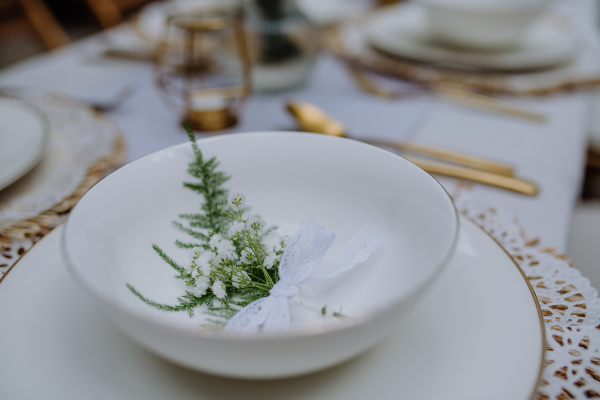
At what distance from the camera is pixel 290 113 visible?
63 centimetres

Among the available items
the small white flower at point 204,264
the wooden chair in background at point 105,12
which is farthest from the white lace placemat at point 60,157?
the wooden chair in background at point 105,12

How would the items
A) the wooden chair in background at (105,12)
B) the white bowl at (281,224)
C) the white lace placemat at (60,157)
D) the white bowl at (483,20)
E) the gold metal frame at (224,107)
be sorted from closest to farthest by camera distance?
the white bowl at (281,224) → the white lace placemat at (60,157) → the gold metal frame at (224,107) → the white bowl at (483,20) → the wooden chair in background at (105,12)

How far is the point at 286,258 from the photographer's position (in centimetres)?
30

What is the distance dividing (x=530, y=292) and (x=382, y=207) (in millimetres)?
116

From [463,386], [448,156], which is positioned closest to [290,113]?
[448,156]

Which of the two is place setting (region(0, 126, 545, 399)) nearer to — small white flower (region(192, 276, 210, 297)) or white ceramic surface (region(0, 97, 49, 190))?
small white flower (region(192, 276, 210, 297))

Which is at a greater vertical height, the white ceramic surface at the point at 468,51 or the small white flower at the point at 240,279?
the small white flower at the point at 240,279

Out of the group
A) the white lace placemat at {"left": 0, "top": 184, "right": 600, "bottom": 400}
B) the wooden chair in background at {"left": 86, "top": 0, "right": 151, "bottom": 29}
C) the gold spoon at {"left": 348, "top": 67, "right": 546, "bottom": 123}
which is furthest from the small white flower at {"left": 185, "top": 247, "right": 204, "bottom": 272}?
the wooden chair in background at {"left": 86, "top": 0, "right": 151, "bottom": 29}

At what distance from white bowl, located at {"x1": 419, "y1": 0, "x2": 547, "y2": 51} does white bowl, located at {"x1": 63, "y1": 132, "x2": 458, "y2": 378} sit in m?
0.54

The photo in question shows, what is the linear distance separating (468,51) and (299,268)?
2.31 feet

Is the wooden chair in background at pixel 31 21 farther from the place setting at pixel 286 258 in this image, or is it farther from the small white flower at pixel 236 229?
the small white flower at pixel 236 229

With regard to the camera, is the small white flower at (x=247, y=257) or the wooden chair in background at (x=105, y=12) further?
the wooden chair in background at (x=105, y=12)

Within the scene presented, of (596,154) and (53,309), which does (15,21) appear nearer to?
(53,309)

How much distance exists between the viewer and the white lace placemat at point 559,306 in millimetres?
264
